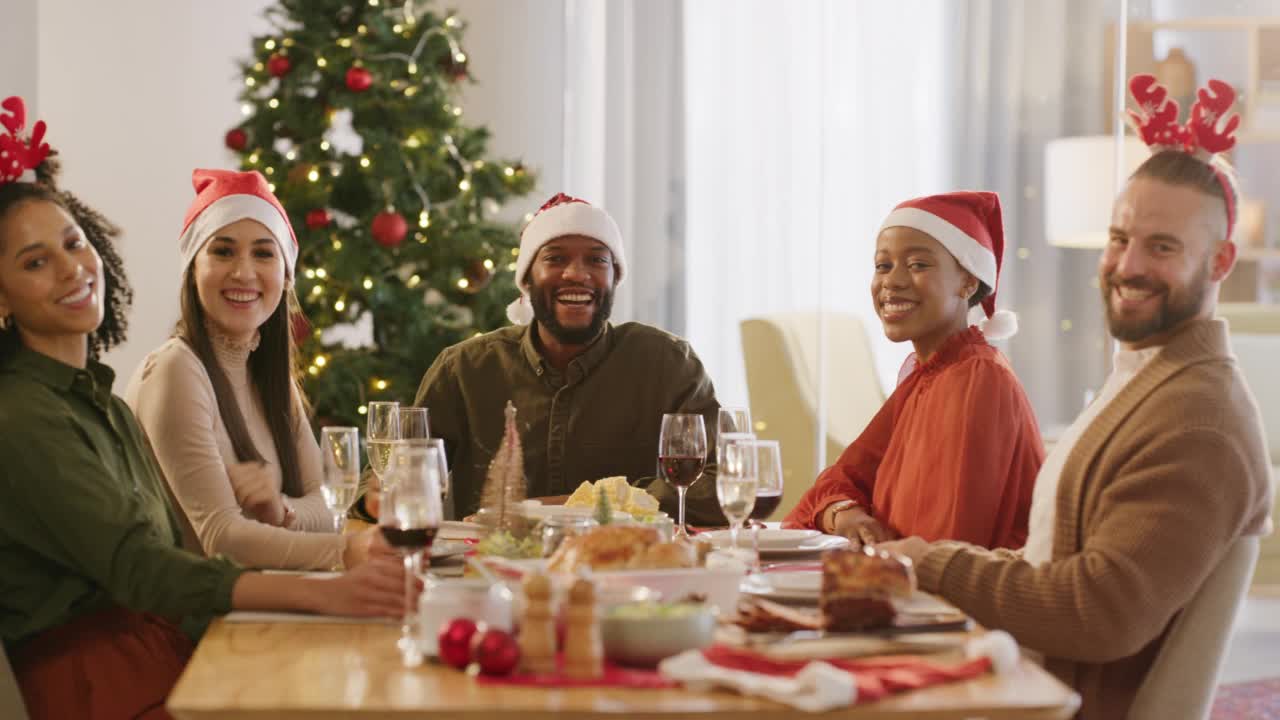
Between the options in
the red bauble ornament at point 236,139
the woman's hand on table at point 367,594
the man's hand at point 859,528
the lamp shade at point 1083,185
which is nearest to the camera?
the woman's hand on table at point 367,594

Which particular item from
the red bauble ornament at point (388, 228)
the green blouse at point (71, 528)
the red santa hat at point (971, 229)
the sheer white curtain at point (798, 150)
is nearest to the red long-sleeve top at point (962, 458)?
the red santa hat at point (971, 229)

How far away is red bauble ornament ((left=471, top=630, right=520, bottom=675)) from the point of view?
144 cm

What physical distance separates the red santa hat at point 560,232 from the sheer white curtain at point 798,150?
2.29 m

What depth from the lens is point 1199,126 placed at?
81.0 inches

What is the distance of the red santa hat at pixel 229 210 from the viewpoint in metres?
2.83

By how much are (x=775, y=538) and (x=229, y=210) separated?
4.38ft

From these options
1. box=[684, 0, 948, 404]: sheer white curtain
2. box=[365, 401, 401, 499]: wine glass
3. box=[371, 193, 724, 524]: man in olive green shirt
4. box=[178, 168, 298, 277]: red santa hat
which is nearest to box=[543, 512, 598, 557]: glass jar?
box=[365, 401, 401, 499]: wine glass

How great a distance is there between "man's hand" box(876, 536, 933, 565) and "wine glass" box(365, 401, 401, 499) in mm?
886

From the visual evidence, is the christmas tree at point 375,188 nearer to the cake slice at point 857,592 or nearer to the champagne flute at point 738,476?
the champagne flute at point 738,476

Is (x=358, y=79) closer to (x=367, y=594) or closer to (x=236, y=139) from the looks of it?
(x=236, y=139)

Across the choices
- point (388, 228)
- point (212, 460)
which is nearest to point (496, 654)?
point (212, 460)

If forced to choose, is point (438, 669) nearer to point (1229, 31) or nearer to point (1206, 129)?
point (1206, 129)

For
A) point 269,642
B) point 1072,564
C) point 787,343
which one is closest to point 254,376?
point 269,642

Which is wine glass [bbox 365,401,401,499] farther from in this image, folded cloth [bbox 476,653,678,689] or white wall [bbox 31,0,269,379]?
white wall [bbox 31,0,269,379]
